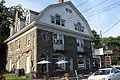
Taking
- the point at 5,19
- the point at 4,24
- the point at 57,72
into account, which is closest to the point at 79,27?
the point at 57,72

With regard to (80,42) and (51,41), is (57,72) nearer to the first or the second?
(51,41)

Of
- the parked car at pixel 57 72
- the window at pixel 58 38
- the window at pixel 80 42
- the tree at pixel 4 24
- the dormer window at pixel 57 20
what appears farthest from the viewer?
the tree at pixel 4 24

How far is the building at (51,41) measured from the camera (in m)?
26.3

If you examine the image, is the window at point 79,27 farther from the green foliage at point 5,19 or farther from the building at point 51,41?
the green foliage at point 5,19

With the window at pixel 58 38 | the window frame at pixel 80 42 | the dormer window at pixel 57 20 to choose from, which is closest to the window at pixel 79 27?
the window frame at pixel 80 42

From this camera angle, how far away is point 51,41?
1089 inches

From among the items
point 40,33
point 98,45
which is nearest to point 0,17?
point 40,33

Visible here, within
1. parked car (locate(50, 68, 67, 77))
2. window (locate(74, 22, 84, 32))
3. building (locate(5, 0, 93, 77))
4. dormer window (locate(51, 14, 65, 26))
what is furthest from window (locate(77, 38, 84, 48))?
parked car (locate(50, 68, 67, 77))

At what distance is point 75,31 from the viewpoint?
3284 centimetres

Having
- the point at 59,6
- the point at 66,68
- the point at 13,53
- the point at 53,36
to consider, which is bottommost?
the point at 66,68

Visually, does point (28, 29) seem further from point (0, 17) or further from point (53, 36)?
point (0, 17)

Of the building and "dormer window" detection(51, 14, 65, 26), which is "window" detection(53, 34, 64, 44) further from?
"dormer window" detection(51, 14, 65, 26)

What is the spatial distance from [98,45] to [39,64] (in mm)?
36924

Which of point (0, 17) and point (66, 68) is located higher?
point (0, 17)
